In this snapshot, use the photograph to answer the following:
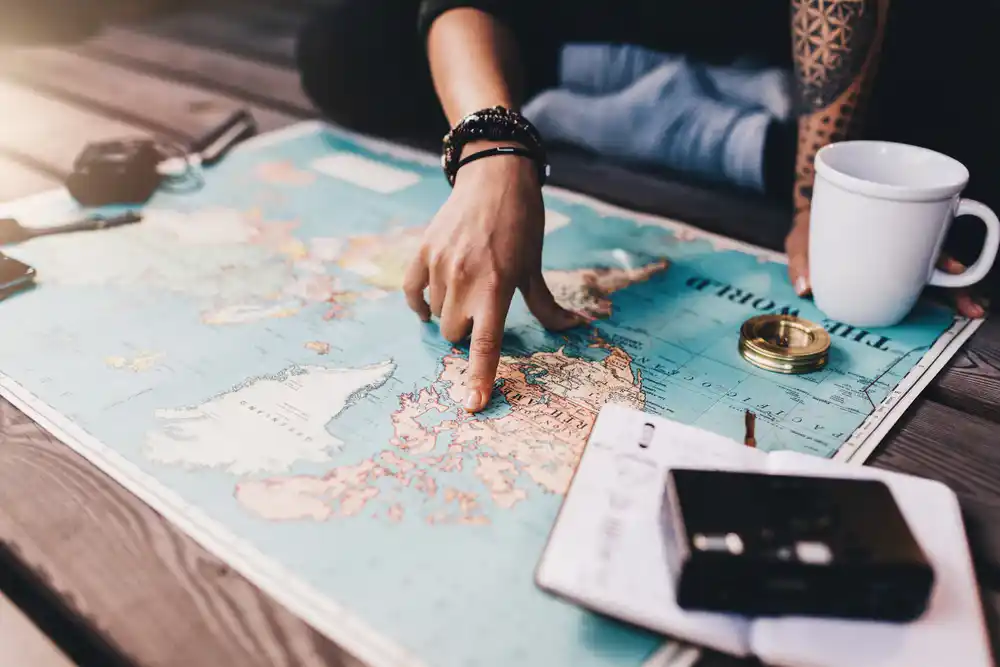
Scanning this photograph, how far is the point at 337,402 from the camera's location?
0.64 metres

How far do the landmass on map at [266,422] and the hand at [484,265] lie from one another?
0.26 feet

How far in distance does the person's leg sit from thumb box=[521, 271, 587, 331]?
1.95 ft

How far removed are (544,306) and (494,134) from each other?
0.20 meters

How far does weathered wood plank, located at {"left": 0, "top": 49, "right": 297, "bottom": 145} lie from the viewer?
1.29 m

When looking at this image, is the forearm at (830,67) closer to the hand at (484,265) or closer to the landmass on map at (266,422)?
the hand at (484,265)

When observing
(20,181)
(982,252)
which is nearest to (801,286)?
(982,252)

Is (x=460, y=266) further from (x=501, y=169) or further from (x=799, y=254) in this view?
(x=799, y=254)

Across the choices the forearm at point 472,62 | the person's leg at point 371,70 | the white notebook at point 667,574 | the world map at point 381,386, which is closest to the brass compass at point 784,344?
the world map at point 381,386

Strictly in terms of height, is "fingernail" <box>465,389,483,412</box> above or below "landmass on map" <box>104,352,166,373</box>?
above

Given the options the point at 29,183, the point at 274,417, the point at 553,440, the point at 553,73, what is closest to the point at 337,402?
the point at 274,417

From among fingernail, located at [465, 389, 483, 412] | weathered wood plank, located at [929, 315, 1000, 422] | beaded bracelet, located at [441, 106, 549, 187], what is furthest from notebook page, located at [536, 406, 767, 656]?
beaded bracelet, located at [441, 106, 549, 187]

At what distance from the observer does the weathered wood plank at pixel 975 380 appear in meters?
0.65

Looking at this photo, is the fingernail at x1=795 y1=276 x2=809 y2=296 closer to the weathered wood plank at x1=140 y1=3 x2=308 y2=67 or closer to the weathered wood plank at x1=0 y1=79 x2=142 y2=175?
the weathered wood plank at x1=0 y1=79 x2=142 y2=175

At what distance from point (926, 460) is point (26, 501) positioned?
63cm
